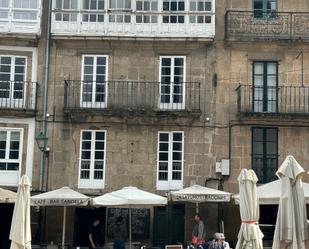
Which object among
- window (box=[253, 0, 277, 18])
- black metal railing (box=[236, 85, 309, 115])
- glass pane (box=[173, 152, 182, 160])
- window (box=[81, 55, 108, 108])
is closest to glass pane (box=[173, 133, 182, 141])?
glass pane (box=[173, 152, 182, 160])

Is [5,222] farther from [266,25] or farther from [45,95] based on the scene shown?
[266,25]

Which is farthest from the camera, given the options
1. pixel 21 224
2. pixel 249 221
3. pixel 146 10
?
pixel 146 10

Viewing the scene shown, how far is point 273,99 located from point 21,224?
1152 centimetres

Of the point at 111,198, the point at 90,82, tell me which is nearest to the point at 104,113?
the point at 90,82

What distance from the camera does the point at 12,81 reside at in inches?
914

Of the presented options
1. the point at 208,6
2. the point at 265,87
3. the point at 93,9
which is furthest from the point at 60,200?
the point at 208,6

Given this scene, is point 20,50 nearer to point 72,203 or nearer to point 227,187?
point 72,203

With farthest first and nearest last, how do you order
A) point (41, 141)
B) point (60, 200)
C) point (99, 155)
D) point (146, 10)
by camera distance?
point (146, 10), point (99, 155), point (41, 141), point (60, 200)

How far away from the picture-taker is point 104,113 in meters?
22.8

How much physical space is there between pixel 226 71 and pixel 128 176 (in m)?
5.38

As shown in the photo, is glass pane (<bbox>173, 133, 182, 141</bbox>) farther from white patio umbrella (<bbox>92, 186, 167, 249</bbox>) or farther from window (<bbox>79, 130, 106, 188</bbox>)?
white patio umbrella (<bbox>92, 186, 167, 249</bbox>)

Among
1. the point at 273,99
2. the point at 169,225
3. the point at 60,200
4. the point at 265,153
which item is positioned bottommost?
the point at 169,225

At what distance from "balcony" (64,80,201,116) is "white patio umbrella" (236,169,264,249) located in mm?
8500

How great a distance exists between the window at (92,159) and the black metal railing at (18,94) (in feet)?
7.64
